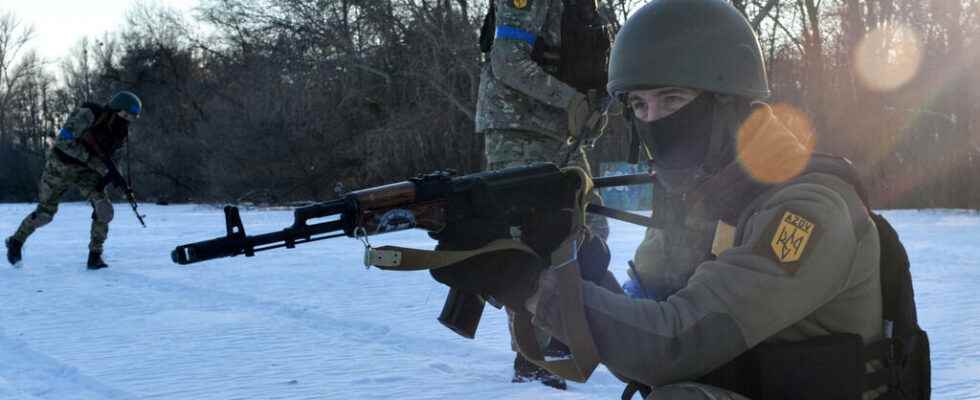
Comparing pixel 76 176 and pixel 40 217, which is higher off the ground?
pixel 76 176

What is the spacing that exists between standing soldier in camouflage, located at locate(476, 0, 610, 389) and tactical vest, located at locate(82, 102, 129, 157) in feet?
18.0

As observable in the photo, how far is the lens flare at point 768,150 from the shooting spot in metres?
1.69

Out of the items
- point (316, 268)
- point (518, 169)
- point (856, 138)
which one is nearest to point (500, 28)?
point (518, 169)

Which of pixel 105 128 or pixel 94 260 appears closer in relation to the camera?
pixel 94 260

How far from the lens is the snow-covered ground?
333cm

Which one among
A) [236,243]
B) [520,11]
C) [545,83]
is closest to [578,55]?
[545,83]

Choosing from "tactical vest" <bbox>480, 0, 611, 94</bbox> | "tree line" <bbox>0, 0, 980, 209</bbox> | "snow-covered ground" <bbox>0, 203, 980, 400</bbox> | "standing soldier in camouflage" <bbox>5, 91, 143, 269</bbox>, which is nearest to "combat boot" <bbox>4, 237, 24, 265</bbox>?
"standing soldier in camouflage" <bbox>5, 91, 143, 269</bbox>

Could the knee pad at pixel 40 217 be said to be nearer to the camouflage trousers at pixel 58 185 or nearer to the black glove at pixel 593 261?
the camouflage trousers at pixel 58 185

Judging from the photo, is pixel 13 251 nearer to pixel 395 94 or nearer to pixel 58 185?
pixel 58 185

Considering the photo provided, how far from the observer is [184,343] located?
13.8 ft

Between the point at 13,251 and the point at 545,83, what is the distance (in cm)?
641

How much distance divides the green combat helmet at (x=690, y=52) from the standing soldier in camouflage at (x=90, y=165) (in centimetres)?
661

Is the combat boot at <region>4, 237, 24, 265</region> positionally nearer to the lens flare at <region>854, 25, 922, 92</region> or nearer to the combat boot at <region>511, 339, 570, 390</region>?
the combat boot at <region>511, 339, 570, 390</region>

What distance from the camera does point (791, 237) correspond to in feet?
4.93
